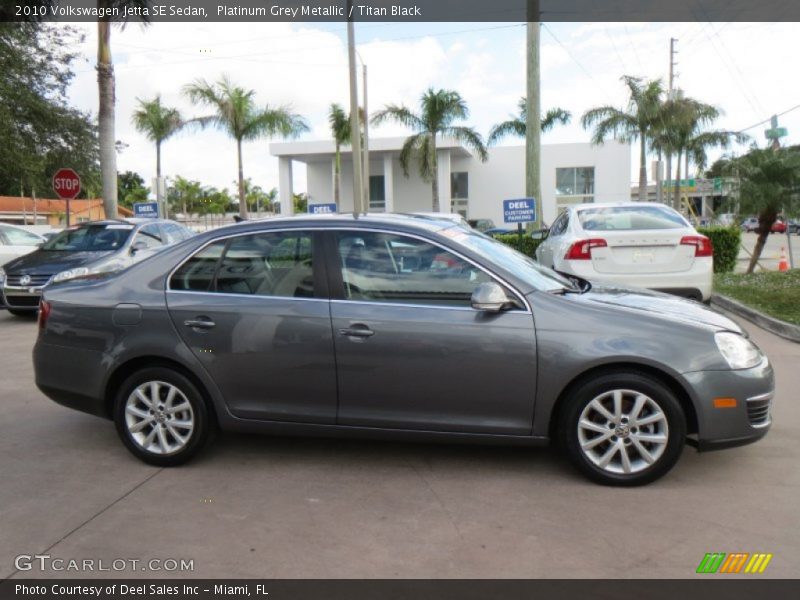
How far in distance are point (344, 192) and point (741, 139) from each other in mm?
22559

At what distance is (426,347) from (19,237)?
41.3 ft

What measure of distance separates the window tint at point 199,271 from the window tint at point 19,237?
11.0 m

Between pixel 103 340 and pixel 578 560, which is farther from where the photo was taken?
pixel 103 340

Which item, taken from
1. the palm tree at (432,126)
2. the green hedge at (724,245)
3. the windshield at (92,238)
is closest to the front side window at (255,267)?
the windshield at (92,238)

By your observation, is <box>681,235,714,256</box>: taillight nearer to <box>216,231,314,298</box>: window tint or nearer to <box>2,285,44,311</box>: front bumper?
<box>216,231,314,298</box>: window tint

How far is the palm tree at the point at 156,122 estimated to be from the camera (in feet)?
124

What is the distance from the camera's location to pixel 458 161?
42.2m

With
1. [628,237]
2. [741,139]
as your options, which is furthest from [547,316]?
[741,139]

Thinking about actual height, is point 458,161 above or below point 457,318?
above

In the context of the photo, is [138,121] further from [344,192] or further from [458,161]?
[458,161]

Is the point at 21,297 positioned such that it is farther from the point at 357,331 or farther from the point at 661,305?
the point at 661,305

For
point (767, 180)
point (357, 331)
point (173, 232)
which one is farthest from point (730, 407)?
point (767, 180)
